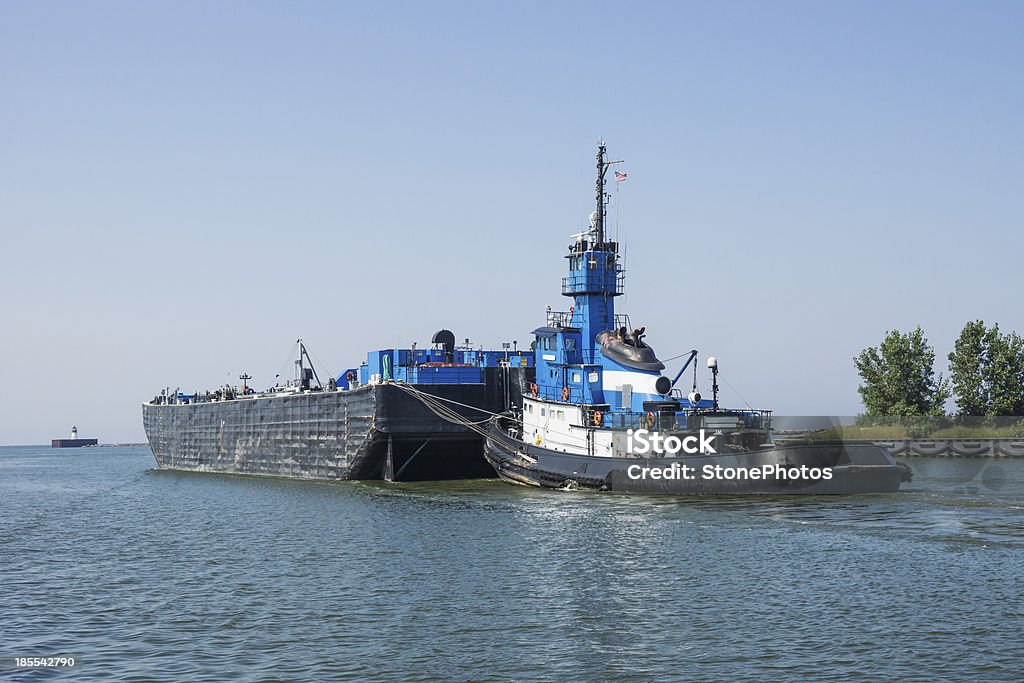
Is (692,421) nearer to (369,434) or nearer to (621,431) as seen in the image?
(621,431)

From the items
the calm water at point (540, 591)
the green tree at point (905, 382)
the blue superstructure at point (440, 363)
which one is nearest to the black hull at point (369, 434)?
the blue superstructure at point (440, 363)

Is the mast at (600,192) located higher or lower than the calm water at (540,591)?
higher

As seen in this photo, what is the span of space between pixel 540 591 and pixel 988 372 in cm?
8467

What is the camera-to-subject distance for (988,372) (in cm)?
9844

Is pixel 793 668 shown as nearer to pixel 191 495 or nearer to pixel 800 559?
pixel 800 559

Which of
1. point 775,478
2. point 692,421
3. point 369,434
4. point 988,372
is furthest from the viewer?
point 988,372

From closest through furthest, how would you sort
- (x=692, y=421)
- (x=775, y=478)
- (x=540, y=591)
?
(x=540, y=591) < (x=775, y=478) < (x=692, y=421)

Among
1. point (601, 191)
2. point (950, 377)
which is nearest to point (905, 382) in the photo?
point (950, 377)

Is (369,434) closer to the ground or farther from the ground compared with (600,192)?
closer to the ground

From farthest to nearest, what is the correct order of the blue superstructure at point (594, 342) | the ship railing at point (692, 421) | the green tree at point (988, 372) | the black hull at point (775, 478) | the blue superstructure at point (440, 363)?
the green tree at point (988, 372) → the blue superstructure at point (440, 363) → the blue superstructure at point (594, 342) → the ship railing at point (692, 421) → the black hull at point (775, 478)

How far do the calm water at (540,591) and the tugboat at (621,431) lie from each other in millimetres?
1493

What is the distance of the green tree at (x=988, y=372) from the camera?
319 feet

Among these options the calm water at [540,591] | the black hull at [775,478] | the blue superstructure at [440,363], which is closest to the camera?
the calm water at [540,591]

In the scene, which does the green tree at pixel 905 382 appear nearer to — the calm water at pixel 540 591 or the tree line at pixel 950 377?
the tree line at pixel 950 377
